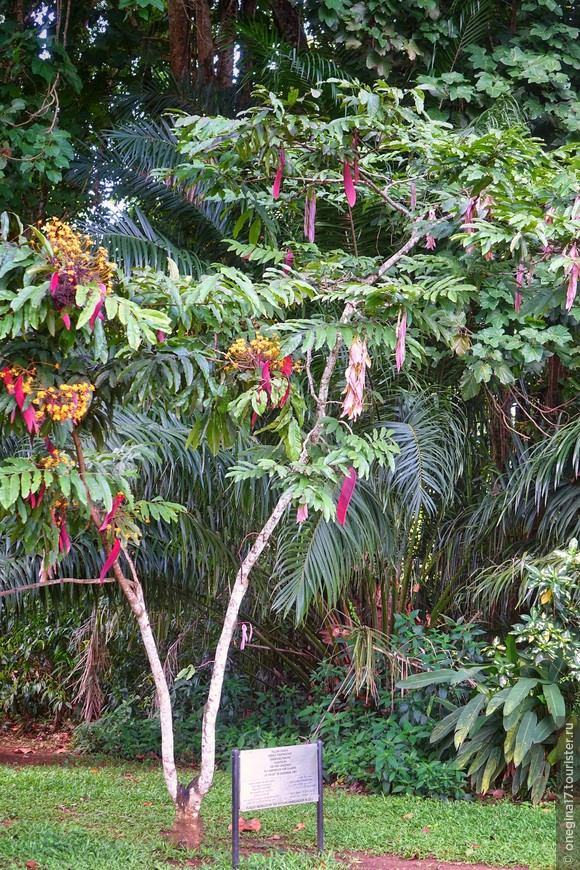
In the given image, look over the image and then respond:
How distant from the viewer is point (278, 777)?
4160mm

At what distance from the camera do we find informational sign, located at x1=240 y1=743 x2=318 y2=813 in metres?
4.06

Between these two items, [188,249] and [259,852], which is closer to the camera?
[259,852]

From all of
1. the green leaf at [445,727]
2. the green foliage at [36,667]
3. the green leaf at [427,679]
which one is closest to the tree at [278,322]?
the green leaf at [427,679]

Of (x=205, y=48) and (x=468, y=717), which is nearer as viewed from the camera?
(x=468, y=717)

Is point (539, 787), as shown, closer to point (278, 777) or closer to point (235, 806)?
point (278, 777)

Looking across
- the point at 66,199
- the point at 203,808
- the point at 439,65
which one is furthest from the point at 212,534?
the point at 439,65

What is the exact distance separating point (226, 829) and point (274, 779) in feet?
3.02

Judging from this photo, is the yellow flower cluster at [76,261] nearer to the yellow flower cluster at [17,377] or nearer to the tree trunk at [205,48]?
the yellow flower cluster at [17,377]

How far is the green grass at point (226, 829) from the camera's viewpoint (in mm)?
4160

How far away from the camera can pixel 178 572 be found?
6.36 m

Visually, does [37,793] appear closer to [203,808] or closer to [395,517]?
[203,808]

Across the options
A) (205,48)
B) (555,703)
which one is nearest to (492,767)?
(555,703)

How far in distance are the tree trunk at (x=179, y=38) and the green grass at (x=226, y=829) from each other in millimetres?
5956

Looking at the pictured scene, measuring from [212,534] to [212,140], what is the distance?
2618 mm
